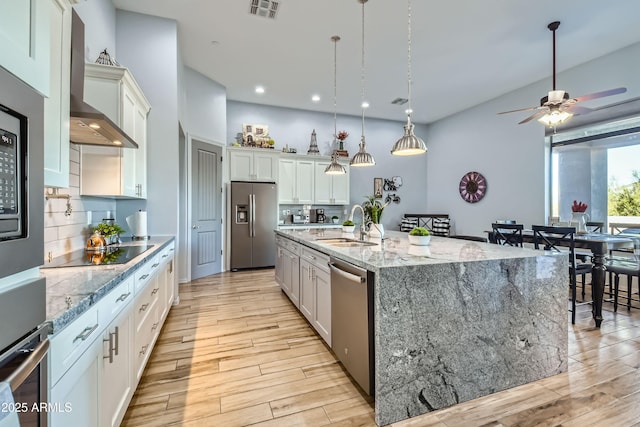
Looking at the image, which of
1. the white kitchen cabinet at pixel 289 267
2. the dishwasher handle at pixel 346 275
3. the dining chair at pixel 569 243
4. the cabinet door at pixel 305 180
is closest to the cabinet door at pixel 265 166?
the cabinet door at pixel 305 180

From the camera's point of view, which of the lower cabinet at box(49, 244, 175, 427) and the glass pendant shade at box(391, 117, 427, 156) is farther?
the glass pendant shade at box(391, 117, 427, 156)

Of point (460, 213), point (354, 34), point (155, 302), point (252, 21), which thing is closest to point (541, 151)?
point (460, 213)

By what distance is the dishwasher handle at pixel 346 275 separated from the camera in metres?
1.77

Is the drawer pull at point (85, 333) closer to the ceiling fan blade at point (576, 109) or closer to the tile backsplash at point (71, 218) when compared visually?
the tile backsplash at point (71, 218)

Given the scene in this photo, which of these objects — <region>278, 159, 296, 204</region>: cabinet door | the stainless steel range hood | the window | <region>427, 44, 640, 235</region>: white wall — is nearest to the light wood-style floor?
the stainless steel range hood

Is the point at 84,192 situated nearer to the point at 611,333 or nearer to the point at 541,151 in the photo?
the point at 611,333

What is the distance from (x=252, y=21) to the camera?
140 inches

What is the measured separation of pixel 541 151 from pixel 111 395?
21.2 ft

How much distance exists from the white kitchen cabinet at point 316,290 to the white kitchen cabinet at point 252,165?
3.16 metres

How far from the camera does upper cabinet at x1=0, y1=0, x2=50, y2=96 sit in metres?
0.71

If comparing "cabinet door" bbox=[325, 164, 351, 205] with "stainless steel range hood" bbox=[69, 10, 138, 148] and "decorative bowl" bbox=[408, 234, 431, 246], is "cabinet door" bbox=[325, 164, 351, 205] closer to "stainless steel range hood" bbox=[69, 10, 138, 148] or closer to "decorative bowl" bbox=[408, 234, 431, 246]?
"decorative bowl" bbox=[408, 234, 431, 246]

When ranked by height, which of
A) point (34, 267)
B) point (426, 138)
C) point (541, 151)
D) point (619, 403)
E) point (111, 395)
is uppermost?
point (426, 138)

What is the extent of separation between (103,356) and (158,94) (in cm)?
324

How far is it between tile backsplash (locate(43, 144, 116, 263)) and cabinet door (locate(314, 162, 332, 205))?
13.8 ft
